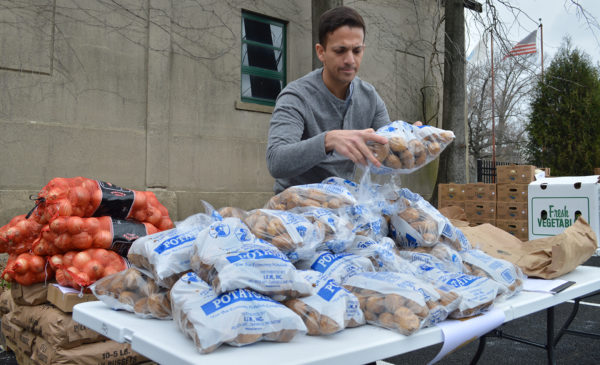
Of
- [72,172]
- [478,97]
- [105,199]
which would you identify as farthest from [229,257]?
[478,97]

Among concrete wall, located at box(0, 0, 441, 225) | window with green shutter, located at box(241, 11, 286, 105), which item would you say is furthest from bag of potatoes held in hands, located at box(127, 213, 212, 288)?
window with green shutter, located at box(241, 11, 286, 105)

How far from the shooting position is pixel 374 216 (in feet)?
5.28

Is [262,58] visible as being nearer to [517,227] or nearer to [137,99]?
[137,99]

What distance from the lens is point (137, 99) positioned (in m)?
6.41

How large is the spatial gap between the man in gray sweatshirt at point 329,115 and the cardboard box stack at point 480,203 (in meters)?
6.51

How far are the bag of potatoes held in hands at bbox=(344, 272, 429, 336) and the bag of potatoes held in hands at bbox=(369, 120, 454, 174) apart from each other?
1.66ft

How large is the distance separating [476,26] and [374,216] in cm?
857

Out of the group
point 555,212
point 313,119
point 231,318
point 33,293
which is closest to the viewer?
point 231,318

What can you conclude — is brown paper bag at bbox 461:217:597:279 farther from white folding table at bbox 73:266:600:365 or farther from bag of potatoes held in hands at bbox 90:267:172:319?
bag of potatoes held in hands at bbox 90:267:172:319

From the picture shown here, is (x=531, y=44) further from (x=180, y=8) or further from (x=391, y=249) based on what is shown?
(x=391, y=249)

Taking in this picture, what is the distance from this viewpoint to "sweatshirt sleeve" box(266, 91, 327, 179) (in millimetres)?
1706

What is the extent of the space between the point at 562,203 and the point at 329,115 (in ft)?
13.1

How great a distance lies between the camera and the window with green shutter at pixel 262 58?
7551mm

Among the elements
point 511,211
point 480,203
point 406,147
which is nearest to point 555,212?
point 511,211
